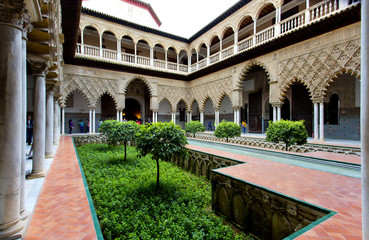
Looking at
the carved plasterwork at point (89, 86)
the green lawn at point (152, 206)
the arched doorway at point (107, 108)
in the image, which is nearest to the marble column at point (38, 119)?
the green lawn at point (152, 206)

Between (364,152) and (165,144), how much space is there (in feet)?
11.8

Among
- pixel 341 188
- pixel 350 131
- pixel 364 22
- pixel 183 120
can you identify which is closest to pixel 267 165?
pixel 341 188

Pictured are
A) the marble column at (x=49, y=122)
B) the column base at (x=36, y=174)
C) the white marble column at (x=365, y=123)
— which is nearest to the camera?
the white marble column at (x=365, y=123)

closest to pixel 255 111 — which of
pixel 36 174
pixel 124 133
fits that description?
pixel 124 133

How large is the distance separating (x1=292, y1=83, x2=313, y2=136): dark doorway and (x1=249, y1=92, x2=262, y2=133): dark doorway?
276cm

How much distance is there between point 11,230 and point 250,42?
45.4ft

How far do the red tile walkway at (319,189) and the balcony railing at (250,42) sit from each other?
325 inches

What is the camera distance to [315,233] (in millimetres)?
1866

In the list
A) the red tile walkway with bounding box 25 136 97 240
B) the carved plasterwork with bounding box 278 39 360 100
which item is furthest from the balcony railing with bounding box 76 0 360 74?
the red tile walkway with bounding box 25 136 97 240

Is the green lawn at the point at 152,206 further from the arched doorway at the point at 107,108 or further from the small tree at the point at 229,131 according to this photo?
the arched doorway at the point at 107,108

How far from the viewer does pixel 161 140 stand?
14.4 feet

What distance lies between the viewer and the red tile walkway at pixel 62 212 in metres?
2.05

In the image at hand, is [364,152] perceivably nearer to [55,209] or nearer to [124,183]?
[55,209]

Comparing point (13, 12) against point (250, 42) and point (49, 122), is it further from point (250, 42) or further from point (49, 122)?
point (250, 42)
